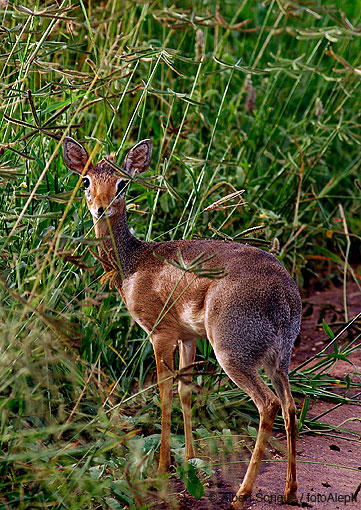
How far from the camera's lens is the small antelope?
3.07m

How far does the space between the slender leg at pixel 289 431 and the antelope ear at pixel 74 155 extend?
1.36 metres

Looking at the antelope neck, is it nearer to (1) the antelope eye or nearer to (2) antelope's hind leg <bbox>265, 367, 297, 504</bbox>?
(1) the antelope eye

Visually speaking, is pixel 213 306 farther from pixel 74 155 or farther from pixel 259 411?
pixel 74 155

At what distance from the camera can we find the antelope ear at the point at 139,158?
369 cm

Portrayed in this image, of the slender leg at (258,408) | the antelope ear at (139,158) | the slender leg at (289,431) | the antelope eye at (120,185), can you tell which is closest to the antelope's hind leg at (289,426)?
the slender leg at (289,431)

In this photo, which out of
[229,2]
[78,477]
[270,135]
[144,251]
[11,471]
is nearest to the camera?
[78,477]

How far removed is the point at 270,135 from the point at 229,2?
2071mm

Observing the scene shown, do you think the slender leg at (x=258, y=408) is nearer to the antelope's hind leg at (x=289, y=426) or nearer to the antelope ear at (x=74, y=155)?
the antelope's hind leg at (x=289, y=426)

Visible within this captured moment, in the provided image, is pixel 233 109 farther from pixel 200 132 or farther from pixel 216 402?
pixel 216 402

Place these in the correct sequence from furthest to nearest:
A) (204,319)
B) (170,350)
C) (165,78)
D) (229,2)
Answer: (229,2)
(165,78)
(170,350)
(204,319)

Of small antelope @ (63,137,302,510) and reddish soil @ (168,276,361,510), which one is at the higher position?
small antelope @ (63,137,302,510)

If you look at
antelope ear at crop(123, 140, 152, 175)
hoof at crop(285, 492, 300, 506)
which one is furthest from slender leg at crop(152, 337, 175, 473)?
antelope ear at crop(123, 140, 152, 175)

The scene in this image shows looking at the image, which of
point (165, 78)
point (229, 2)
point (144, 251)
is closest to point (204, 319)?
point (144, 251)

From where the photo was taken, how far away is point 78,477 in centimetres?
265
